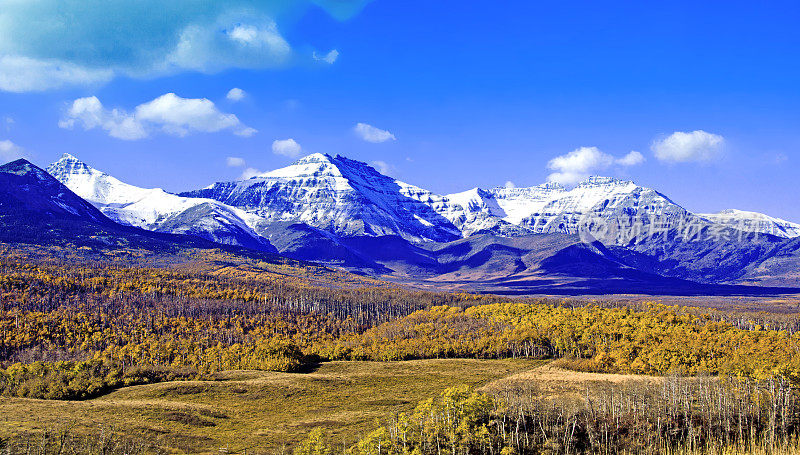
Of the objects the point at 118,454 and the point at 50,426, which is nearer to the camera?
the point at 118,454

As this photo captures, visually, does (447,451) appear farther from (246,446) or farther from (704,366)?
(704,366)

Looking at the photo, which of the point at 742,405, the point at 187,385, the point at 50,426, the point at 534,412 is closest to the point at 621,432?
the point at 534,412

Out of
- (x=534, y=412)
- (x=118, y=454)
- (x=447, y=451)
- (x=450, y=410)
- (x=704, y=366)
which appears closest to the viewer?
(x=447, y=451)

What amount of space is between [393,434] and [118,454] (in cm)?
4748

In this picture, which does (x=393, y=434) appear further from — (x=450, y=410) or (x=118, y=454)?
(x=118, y=454)

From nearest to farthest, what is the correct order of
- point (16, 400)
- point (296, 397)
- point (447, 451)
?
point (447, 451) → point (16, 400) → point (296, 397)

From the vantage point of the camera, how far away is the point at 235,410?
15450 cm

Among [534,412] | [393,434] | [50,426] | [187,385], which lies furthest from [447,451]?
[187,385]

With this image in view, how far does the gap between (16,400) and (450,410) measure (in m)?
108

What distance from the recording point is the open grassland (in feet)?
394

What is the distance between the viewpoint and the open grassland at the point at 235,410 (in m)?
120

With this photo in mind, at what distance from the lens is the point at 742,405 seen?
123 meters

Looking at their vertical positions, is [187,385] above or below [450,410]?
below

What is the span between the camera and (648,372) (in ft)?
648
